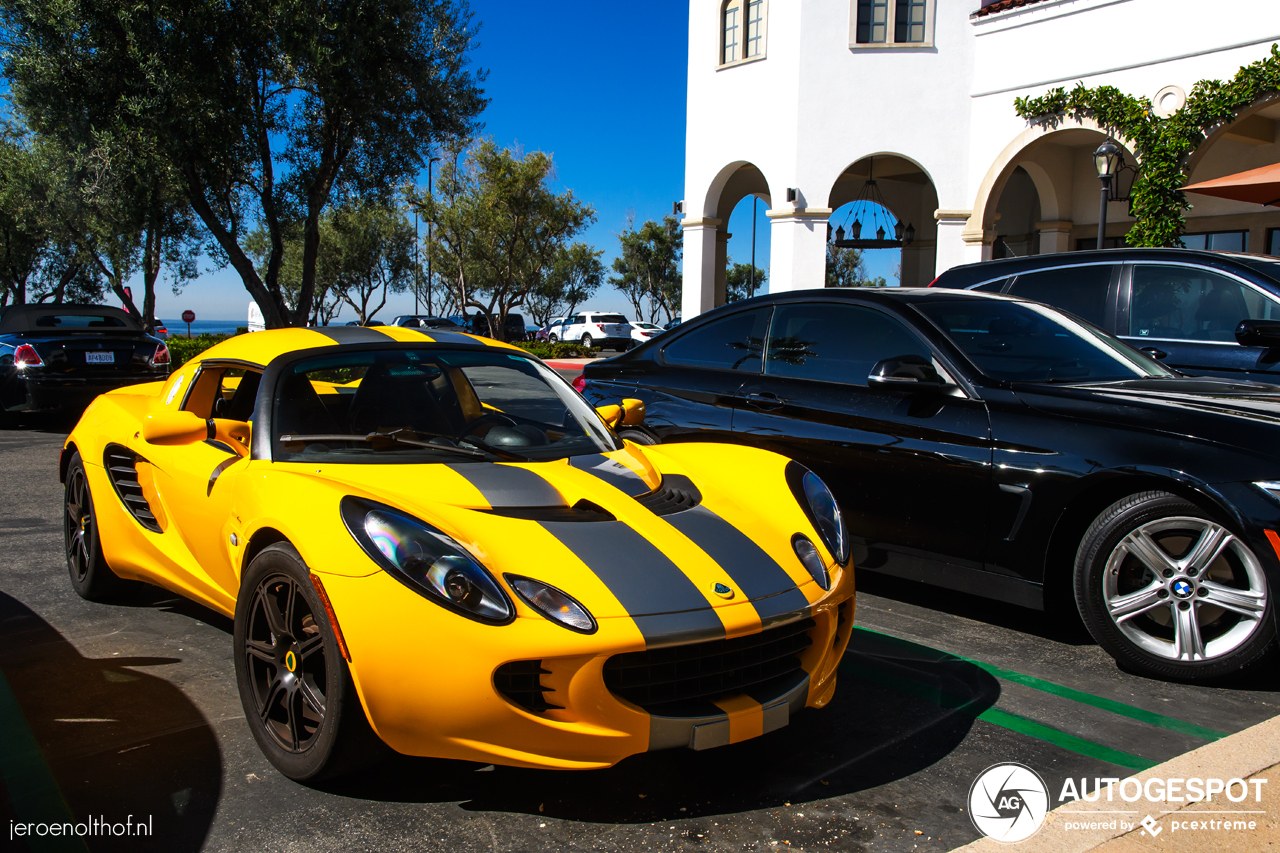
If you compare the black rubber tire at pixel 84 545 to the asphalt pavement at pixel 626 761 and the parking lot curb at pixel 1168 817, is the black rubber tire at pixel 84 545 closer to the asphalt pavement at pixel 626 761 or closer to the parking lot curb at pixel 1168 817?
the asphalt pavement at pixel 626 761

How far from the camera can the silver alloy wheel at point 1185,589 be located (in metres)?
3.32

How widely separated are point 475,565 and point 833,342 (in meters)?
2.84

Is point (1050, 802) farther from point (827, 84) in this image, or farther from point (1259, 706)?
point (827, 84)

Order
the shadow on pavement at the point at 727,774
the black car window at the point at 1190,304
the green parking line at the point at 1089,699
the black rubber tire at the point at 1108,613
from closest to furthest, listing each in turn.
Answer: the shadow on pavement at the point at 727,774
the green parking line at the point at 1089,699
the black rubber tire at the point at 1108,613
the black car window at the point at 1190,304

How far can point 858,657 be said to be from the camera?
3727 millimetres

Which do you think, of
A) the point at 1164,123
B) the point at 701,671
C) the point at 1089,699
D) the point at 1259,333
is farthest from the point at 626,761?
the point at 1164,123

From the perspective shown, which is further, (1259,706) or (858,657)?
(858,657)

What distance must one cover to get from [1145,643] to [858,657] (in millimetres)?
1038

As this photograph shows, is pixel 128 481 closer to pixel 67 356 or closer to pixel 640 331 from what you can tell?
pixel 67 356

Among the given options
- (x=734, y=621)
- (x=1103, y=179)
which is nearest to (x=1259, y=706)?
(x=734, y=621)

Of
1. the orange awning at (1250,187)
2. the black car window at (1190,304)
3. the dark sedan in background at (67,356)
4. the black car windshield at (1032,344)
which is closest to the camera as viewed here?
the black car windshield at (1032,344)

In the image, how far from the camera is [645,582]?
8.23 ft

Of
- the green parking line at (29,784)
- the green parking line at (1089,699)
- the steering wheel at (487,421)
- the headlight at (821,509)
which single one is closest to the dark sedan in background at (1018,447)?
the green parking line at (1089,699)

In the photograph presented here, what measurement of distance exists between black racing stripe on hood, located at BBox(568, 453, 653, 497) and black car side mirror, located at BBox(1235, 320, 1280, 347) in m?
3.85
